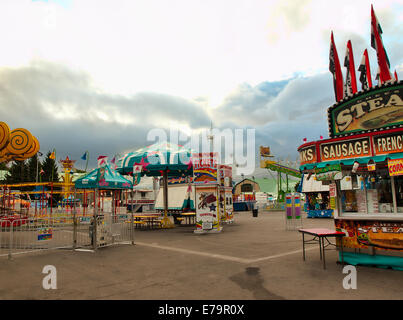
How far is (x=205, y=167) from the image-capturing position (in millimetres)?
16062

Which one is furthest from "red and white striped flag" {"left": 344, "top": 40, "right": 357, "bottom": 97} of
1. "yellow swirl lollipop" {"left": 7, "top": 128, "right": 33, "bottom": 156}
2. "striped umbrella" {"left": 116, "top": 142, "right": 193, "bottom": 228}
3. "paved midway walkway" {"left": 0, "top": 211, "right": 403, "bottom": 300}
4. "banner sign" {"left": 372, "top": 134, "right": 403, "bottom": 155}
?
"yellow swirl lollipop" {"left": 7, "top": 128, "right": 33, "bottom": 156}

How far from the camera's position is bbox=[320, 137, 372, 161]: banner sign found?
7.04 metres

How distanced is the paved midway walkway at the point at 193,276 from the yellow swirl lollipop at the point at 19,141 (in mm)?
5906

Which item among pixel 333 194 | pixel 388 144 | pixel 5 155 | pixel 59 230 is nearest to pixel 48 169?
pixel 5 155

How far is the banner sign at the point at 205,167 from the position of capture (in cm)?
1591

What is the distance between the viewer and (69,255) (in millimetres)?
9695

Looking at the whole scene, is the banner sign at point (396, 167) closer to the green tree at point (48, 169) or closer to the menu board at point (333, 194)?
the menu board at point (333, 194)

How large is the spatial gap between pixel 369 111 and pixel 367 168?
1.51 meters

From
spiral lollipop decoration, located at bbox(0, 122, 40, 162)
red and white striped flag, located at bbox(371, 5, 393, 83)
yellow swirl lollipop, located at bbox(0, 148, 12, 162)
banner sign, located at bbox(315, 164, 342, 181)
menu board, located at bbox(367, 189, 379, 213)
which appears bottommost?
menu board, located at bbox(367, 189, 379, 213)

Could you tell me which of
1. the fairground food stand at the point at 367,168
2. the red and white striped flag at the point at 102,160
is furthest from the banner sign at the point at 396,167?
the red and white striped flag at the point at 102,160

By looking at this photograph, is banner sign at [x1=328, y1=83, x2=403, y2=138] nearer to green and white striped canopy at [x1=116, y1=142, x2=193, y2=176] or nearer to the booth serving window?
the booth serving window

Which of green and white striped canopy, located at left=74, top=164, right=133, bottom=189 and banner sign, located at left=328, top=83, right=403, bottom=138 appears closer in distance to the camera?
banner sign, located at left=328, top=83, right=403, bottom=138
